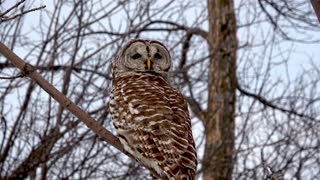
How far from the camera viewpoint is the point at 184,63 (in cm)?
1124

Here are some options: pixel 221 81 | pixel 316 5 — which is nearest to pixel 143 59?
pixel 316 5

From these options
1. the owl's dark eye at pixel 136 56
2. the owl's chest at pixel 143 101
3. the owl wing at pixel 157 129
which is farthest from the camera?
the owl's dark eye at pixel 136 56

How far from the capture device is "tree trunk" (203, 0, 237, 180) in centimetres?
1202

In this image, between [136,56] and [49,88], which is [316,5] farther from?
[136,56]

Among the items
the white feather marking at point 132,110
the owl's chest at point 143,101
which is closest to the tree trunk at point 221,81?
the owl's chest at point 143,101

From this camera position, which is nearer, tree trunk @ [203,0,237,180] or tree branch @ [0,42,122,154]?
tree branch @ [0,42,122,154]

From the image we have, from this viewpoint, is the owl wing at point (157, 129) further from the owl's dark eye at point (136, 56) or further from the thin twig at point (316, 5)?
the thin twig at point (316, 5)

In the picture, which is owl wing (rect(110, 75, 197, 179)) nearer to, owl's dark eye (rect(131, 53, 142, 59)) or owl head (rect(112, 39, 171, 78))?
owl head (rect(112, 39, 171, 78))

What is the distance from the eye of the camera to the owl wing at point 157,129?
401 cm

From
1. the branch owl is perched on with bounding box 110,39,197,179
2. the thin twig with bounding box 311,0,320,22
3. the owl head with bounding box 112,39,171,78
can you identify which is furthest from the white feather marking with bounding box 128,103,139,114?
the thin twig with bounding box 311,0,320,22

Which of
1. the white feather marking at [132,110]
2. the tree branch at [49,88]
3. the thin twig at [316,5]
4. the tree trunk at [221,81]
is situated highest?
the tree trunk at [221,81]

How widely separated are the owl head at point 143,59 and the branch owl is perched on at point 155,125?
6.3 inches

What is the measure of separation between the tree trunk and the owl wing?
6.98m

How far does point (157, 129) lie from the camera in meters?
4.18
